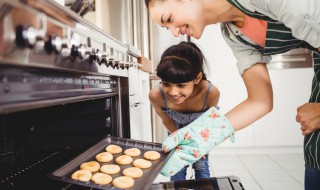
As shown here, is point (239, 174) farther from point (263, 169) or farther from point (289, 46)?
point (289, 46)

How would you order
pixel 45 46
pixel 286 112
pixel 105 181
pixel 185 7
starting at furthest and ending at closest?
pixel 286 112 → pixel 185 7 → pixel 105 181 → pixel 45 46

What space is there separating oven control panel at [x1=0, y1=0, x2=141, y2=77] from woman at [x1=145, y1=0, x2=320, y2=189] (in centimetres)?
33

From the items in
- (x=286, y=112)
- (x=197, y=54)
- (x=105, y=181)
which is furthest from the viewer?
(x=286, y=112)

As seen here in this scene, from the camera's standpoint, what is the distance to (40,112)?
0.93m

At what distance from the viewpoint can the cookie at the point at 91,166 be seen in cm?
88

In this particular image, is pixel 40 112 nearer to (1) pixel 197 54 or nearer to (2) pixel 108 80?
(2) pixel 108 80

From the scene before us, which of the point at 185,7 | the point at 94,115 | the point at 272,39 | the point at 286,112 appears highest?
the point at 185,7

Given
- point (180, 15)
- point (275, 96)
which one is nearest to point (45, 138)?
point (180, 15)

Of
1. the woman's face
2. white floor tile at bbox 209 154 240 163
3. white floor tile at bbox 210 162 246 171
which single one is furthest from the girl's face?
white floor tile at bbox 209 154 240 163

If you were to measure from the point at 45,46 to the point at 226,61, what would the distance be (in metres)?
3.11

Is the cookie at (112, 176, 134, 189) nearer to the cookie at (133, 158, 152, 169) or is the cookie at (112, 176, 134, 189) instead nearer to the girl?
the cookie at (133, 158, 152, 169)

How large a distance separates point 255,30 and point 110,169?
2.29 ft

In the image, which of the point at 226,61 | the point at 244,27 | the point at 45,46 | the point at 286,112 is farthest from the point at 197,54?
the point at 286,112

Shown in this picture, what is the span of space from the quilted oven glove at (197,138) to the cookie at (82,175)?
31 cm
